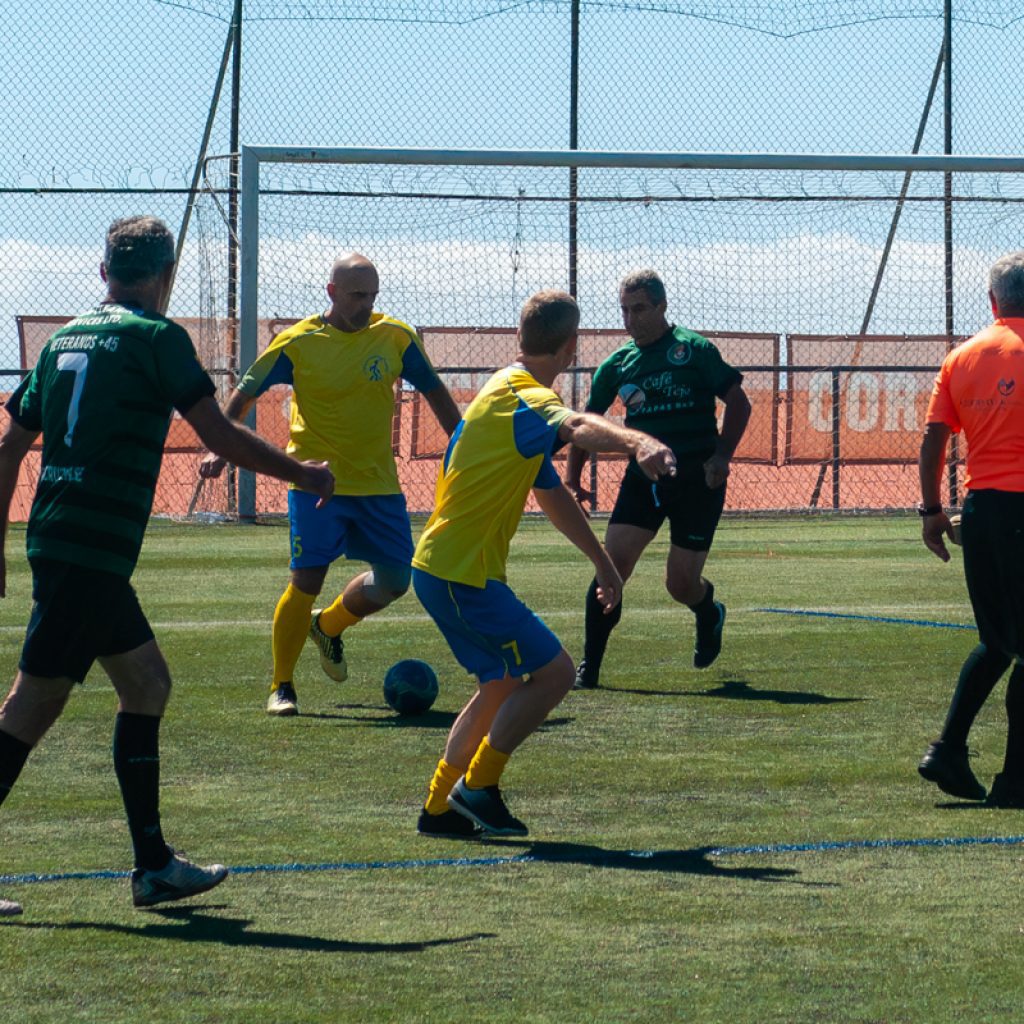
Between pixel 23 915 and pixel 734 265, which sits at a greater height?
pixel 734 265

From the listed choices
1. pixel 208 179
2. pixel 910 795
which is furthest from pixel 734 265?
pixel 910 795

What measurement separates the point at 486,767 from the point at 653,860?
665 millimetres

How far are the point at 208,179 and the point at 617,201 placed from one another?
4.28m

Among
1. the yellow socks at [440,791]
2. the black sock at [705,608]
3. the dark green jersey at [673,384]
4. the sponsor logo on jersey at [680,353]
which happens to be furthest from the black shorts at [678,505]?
the yellow socks at [440,791]

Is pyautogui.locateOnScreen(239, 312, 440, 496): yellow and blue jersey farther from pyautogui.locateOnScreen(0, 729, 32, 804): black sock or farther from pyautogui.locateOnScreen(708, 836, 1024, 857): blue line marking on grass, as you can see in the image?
pyautogui.locateOnScreen(0, 729, 32, 804): black sock

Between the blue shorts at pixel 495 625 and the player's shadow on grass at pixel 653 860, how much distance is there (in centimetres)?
56

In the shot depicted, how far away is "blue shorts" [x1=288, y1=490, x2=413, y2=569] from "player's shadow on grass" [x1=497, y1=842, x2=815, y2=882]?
3.10 metres

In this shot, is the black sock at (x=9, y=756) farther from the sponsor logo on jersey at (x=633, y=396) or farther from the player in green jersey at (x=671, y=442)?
the sponsor logo on jersey at (x=633, y=396)

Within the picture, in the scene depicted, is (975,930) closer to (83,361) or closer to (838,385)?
(83,361)

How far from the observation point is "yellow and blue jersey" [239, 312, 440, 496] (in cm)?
880

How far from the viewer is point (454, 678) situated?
9.63 metres

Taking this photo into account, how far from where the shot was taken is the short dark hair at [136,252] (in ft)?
16.9

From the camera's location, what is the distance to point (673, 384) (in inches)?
375

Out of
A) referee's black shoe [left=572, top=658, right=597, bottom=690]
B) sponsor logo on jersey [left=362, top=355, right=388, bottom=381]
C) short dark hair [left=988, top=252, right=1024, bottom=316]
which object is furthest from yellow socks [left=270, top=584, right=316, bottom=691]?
short dark hair [left=988, top=252, right=1024, bottom=316]
